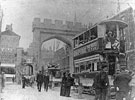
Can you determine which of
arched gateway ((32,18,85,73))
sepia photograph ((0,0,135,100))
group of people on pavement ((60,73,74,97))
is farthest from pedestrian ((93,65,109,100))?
arched gateway ((32,18,85,73))

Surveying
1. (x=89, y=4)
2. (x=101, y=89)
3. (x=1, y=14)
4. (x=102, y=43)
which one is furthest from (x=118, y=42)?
(x=1, y=14)

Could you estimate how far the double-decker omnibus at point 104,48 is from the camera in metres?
5.98

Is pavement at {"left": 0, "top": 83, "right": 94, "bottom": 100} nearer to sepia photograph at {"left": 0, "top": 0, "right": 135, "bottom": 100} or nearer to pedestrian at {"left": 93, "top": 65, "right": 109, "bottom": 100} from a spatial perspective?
sepia photograph at {"left": 0, "top": 0, "right": 135, "bottom": 100}

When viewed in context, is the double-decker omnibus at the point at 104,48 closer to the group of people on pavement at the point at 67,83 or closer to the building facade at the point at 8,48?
the group of people on pavement at the point at 67,83

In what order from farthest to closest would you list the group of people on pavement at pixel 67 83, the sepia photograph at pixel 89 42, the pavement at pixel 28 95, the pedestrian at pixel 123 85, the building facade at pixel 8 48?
the group of people on pavement at pixel 67 83
the building facade at pixel 8 48
the sepia photograph at pixel 89 42
the pavement at pixel 28 95
the pedestrian at pixel 123 85

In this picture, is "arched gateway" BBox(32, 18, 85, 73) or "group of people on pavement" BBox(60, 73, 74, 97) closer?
"group of people on pavement" BBox(60, 73, 74, 97)

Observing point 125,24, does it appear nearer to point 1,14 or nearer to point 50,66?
point 1,14

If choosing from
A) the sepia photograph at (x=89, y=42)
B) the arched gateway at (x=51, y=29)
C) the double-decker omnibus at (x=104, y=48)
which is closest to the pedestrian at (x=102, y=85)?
the sepia photograph at (x=89, y=42)

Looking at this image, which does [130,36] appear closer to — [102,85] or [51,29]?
[102,85]

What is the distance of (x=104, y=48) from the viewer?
6004 mm

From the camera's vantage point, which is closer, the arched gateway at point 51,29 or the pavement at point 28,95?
the pavement at point 28,95

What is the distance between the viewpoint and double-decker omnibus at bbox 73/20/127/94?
19.6 ft

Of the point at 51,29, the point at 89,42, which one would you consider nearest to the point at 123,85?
the point at 89,42

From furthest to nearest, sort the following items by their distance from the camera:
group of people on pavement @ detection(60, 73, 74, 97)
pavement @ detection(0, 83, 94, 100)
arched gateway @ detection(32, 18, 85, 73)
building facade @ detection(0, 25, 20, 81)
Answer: arched gateway @ detection(32, 18, 85, 73) < group of people on pavement @ detection(60, 73, 74, 97) < building facade @ detection(0, 25, 20, 81) < pavement @ detection(0, 83, 94, 100)
